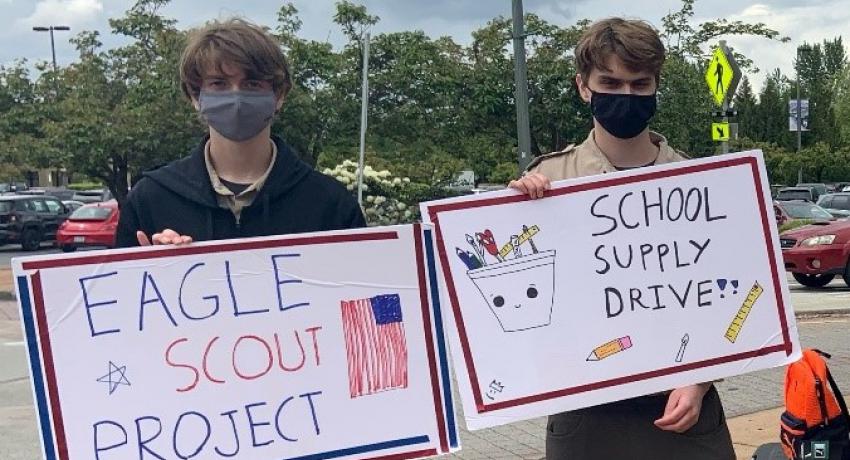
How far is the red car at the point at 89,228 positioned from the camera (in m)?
22.6

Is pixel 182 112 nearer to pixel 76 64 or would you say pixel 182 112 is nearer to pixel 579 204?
pixel 76 64

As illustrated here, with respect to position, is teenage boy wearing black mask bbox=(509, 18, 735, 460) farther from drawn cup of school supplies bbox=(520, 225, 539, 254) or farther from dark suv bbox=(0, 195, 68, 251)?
dark suv bbox=(0, 195, 68, 251)

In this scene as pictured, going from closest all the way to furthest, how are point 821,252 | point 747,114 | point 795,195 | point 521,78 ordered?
1. point 821,252
2. point 521,78
3. point 795,195
4. point 747,114

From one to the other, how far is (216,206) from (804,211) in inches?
927

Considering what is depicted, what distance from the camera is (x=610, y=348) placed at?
2.86 meters

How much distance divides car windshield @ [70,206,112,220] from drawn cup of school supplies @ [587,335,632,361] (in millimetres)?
21607

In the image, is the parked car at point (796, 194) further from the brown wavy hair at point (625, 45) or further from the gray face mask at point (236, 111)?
the gray face mask at point (236, 111)

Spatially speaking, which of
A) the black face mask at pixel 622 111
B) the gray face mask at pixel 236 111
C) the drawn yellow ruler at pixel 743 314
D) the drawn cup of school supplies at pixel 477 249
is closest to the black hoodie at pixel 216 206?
the gray face mask at pixel 236 111

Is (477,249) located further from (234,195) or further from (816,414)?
(816,414)

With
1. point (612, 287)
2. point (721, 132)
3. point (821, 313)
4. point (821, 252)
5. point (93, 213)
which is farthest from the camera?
point (93, 213)

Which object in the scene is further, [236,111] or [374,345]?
[374,345]

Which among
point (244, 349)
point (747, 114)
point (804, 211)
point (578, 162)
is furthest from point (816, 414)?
point (747, 114)

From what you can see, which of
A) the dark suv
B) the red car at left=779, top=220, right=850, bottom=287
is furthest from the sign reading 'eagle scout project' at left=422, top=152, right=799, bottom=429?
the dark suv

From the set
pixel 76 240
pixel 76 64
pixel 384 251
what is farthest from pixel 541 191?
pixel 76 64
